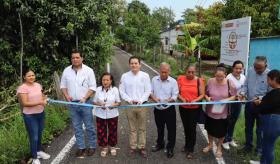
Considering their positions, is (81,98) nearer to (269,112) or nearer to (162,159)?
(162,159)

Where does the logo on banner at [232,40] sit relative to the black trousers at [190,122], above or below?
above

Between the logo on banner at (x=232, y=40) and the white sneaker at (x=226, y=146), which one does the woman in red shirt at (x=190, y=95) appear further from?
the logo on banner at (x=232, y=40)

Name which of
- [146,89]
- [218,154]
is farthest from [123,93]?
[218,154]

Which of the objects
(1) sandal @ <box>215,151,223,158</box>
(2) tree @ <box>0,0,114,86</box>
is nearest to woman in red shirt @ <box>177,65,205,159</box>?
(1) sandal @ <box>215,151,223,158</box>

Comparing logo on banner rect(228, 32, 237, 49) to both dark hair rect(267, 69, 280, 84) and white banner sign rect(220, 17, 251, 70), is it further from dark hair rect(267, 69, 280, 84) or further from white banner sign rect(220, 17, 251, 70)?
dark hair rect(267, 69, 280, 84)

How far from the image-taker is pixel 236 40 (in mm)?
9305

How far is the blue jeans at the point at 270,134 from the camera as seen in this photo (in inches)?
182

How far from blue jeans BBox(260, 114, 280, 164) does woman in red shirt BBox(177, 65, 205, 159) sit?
131cm

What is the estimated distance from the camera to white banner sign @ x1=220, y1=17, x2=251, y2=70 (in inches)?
337

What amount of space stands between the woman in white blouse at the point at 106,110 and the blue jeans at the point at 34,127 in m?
1.06

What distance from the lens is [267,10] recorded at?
1648cm

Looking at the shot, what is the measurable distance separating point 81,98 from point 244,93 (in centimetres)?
314

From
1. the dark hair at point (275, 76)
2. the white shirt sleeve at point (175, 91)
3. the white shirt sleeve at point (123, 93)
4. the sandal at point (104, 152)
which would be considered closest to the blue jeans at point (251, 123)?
the dark hair at point (275, 76)

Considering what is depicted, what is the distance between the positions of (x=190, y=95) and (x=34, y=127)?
2898 mm
